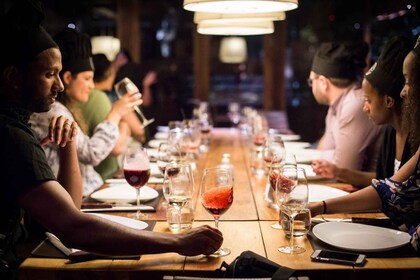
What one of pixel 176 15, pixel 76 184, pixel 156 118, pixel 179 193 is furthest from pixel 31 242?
pixel 176 15

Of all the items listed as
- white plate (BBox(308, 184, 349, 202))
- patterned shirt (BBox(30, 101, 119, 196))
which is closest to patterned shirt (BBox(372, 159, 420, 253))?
white plate (BBox(308, 184, 349, 202))

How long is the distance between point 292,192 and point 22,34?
105 cm

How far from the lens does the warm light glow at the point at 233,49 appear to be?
902 centimetres

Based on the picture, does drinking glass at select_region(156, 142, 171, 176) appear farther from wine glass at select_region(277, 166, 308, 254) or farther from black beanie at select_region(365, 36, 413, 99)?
black beanie at select_region(365, 36, 413, 99)

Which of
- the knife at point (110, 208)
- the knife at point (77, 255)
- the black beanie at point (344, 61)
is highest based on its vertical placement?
the black beanie at point (344, 61)

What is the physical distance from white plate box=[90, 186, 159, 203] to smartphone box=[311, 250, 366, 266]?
3.16ft

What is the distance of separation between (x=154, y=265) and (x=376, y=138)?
93.2 inches

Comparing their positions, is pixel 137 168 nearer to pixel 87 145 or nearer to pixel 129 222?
pixel 129 222

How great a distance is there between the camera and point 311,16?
27.8 ft

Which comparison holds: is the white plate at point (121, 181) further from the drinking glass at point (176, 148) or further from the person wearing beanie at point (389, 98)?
the person wearing beanie at point (389, 98)

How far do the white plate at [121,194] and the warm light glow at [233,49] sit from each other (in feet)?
21.3

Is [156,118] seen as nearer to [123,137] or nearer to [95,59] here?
[95,59]

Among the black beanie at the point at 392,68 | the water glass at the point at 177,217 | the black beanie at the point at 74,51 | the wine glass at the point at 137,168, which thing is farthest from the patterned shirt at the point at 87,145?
the black beanie at the point at 392,68

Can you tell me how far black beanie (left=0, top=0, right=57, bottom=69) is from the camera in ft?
6.45
